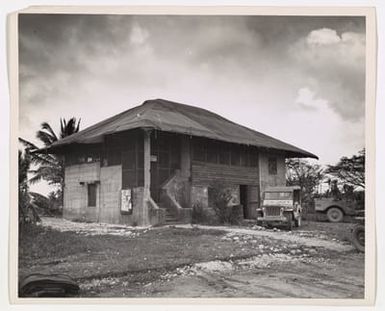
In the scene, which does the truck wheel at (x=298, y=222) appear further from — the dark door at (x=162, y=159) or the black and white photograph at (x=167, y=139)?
the dark door at (x=162, y=159)

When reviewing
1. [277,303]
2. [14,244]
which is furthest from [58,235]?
[277,303]

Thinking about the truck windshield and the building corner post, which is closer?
the building corner post

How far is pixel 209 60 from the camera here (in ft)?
27.3

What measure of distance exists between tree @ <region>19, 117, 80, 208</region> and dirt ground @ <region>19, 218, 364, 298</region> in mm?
719

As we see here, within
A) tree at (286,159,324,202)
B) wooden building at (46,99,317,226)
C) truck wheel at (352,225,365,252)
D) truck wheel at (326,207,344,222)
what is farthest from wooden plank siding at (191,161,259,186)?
truck wheel at (352,225,365,252)

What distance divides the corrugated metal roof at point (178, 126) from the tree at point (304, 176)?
10.1 inches

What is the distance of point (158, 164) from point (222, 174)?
1400 millimetres

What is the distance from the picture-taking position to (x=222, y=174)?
10.2 metres

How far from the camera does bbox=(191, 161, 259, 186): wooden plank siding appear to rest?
9.88m

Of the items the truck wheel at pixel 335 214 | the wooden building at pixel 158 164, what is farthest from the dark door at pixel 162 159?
the truck wheel at pixel 335 214

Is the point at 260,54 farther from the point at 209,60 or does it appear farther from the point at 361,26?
the point at 361,26

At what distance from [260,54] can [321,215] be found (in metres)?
3.04

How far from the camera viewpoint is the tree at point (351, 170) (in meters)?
8.09

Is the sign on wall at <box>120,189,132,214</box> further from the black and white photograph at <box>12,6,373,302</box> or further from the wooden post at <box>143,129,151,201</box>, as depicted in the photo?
the wooden post at <box>143,129,151,201</box>
